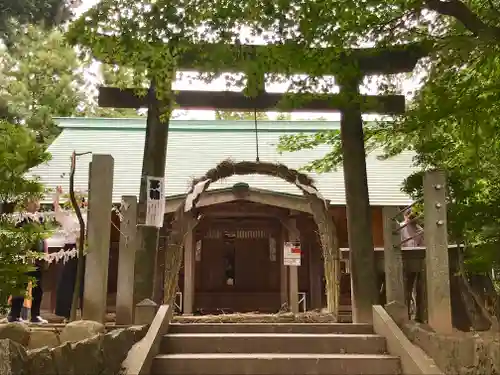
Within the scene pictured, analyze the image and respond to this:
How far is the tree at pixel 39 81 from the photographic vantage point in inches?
609

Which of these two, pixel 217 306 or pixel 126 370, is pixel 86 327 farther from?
pixel 217 306

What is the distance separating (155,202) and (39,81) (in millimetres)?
14022

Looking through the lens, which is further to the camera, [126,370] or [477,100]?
[477,100]

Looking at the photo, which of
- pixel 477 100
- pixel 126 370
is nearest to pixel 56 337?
pixel 126 370

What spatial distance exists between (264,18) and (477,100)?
2032 mm

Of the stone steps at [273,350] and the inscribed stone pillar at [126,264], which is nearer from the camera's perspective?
the stone steps at [273,350]

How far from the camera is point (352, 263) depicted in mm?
6051

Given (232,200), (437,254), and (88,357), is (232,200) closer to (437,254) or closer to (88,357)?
(437,254)

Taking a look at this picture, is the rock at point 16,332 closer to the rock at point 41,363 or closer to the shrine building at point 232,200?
the rock at point 41,363

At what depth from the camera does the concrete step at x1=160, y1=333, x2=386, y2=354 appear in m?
4.90

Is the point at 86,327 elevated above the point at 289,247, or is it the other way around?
the point at 289,247

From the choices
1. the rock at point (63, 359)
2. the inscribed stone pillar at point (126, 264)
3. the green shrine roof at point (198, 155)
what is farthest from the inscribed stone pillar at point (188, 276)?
the rock at point (63, 359)

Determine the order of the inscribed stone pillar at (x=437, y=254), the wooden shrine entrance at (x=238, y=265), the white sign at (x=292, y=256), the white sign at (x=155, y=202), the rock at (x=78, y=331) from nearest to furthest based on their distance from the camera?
the rock at (x=78, y=331) < the inscribed stone pillar at (x=437, y=254) < the white sign at (x=155, y=202) < the white sign at (x=292, y=256) < the wooden shrine entrance at (x=238, y=265)

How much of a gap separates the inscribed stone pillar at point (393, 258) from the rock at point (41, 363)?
13.3ft
